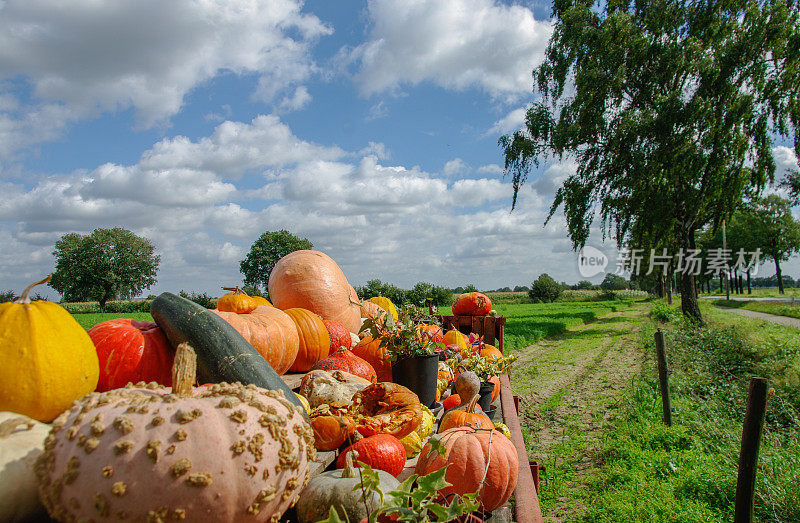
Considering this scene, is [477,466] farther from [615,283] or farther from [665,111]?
[615,283]

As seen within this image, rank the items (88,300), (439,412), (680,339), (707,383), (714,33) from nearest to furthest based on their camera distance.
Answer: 1. (439,412)
2. (707,383)
3. (680,339)
4. (714,33)
5. (88,300)

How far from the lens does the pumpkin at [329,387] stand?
251 centimetres

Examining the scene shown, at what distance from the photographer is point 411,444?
2385mm

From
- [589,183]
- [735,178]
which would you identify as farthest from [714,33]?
[589,183]

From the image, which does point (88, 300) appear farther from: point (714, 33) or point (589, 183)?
point (714, 33)

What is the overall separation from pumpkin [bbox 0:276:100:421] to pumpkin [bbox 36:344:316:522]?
10.1 inches

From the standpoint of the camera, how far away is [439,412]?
330 cm

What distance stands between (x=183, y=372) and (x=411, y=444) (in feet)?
A: 4.57

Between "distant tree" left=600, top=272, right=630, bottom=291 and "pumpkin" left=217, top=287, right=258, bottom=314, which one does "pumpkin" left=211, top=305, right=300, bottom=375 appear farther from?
"distant tree" left=600, top=272, right=630, bottom=291

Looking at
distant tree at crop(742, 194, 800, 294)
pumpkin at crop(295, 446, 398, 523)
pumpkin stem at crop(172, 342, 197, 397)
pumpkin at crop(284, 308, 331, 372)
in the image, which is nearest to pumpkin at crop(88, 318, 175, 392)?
pumpkin stem at crop(172, 342, 197, 397)

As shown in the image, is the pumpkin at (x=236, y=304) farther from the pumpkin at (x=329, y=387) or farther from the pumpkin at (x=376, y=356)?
the pumpkin at (x=329, y=387)

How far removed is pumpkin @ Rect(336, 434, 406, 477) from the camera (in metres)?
1.93

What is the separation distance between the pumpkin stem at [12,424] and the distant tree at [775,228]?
66.4m

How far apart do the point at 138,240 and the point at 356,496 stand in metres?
68.5
